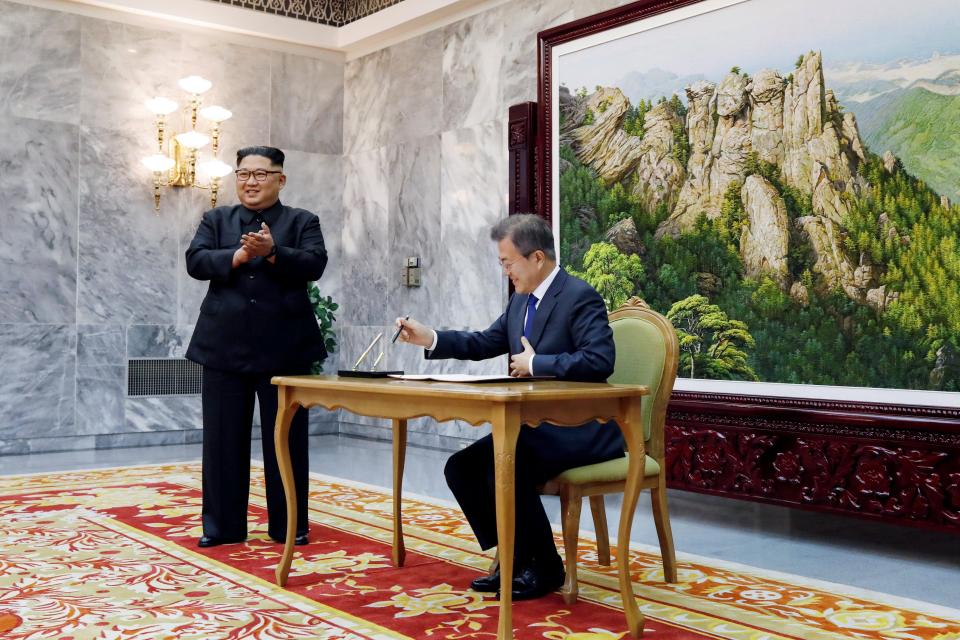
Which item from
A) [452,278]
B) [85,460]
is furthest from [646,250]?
[85,460]

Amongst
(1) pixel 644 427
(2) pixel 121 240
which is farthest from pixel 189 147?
(1) pixel 644 427

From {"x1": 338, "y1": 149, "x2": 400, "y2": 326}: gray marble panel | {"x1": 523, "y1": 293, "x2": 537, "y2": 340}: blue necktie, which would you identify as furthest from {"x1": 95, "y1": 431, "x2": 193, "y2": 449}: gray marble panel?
{"x1": 523, "y1": 293, "x2": 537, "y2": 340}: blue necktie

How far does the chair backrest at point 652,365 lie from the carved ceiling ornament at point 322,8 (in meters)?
6.03

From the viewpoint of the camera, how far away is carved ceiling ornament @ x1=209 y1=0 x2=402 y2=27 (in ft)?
30.1

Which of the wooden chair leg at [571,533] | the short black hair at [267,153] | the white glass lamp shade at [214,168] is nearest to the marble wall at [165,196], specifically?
the white glass lamp shade at [214,168]

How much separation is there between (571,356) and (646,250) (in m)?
2.87

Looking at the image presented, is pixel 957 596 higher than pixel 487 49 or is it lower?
lower

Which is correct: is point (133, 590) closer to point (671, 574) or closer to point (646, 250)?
point (671, 574)

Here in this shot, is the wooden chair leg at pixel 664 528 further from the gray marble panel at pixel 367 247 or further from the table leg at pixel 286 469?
the gray marble panel at pixel 367 247

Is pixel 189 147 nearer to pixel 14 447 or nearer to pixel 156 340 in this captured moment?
pixel 156 340

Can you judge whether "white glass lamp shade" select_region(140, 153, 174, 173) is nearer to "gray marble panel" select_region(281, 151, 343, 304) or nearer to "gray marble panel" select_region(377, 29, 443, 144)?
"gray marble panel" select_region(281, 151, 343, 304)

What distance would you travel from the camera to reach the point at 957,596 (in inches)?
152

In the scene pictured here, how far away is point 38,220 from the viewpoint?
802cm

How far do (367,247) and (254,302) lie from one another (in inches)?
194
